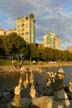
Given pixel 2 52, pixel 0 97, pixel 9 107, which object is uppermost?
pixel 9 107

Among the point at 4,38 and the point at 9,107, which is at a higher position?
the point at 9,107

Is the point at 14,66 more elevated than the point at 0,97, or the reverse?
the point at 0,97

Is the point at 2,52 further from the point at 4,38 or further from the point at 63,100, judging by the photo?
the point at 63,100

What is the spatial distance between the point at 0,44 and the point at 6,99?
122604 millimetres

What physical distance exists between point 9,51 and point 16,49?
5.93 m

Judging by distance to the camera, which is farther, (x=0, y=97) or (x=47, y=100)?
(x=0, y=97)

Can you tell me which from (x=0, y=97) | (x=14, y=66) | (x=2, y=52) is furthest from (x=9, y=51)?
(x=0, y=97)

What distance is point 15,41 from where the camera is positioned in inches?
5802

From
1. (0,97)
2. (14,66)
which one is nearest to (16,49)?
(14,66)

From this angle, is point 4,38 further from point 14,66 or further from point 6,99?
point 6,99

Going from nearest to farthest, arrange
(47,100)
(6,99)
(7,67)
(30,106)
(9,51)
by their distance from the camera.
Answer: (47,100) < (30,106) < (6,99) < (7,67) < (9,51)

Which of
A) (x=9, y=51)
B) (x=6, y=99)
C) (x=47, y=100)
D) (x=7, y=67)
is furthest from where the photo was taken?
(x=9, y=51)

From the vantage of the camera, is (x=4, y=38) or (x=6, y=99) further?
(x=4, y=38)

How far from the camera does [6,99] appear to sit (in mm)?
24047
